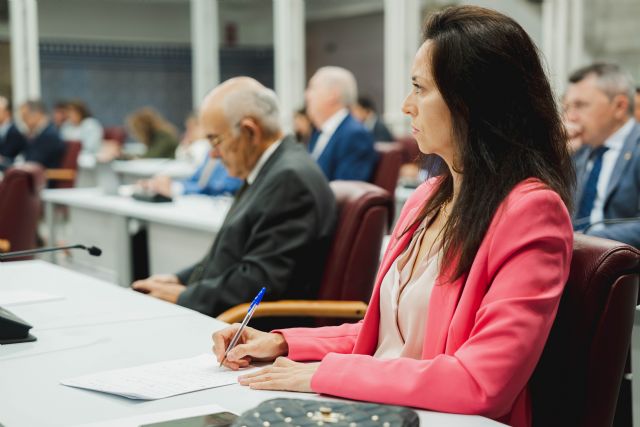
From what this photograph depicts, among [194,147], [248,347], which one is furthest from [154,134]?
[248,347]

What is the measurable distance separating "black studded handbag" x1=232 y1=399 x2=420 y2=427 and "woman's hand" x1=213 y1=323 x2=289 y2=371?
0.47 m

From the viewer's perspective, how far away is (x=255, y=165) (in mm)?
2938

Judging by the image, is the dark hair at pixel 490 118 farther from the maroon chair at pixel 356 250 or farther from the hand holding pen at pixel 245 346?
the maroon chair at pixel 356 250

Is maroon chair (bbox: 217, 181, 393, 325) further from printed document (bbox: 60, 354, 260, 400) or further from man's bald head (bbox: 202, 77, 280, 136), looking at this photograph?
printed document (bbox: 60, 354, 260, 400)

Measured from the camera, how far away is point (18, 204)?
4332 millimetres

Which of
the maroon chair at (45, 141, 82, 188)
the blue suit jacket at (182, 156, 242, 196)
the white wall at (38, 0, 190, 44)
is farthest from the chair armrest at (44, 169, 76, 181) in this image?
the white wall at (38, 0, 190, 44)

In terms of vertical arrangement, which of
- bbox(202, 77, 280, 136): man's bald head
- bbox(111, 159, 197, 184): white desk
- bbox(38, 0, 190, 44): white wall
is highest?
bbox(38, 0, 190, 44): white wall

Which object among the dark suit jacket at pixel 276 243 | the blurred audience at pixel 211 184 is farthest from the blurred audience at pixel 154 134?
the dark suit jacket at pixel 276 243

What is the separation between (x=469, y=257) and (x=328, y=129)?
13.8 ft

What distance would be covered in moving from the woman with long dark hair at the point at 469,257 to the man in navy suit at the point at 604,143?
2.03 metres

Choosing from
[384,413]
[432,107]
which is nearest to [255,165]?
[432,107]

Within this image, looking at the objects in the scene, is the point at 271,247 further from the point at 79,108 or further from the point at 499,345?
the point at 79,108

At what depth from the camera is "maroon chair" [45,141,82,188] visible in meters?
8.56

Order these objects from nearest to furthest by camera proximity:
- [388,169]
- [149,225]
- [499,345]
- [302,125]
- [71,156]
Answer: [499,345] < [149,225] < [388,169] < [71,156] < [302,125]
